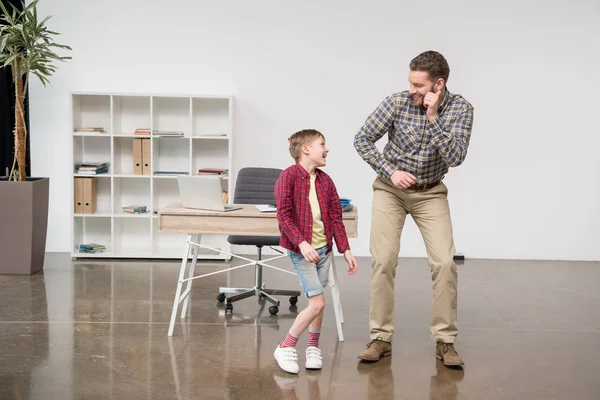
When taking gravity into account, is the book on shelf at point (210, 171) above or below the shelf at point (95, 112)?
below

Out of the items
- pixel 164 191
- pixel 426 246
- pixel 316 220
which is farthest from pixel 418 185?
pixel 164 191

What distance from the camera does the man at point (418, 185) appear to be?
3.63m

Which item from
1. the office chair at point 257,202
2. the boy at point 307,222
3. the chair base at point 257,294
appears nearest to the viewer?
the boy at point 307,222

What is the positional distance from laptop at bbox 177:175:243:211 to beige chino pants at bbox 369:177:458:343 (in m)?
0.94

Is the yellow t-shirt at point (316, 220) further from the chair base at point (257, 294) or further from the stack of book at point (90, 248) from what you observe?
the stack of book at point (90, 248)

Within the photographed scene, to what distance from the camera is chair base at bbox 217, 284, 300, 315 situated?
4.80m

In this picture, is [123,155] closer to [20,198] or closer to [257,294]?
[20,198]

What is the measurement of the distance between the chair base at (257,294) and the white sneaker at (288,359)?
45.0 inches

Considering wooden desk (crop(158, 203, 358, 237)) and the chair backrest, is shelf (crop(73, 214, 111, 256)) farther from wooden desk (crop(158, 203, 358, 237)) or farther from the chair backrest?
wooden desk (crop(158, 203, 358, 237))

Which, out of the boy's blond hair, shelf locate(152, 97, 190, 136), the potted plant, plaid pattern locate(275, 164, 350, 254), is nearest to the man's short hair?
the boy's blond hair

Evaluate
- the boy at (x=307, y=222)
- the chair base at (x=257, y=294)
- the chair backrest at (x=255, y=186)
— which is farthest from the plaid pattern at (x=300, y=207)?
the chair backrest at (x=255, y=186)

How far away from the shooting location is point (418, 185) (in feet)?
12.3

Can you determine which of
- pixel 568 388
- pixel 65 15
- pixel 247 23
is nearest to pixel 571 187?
pixel 247 23

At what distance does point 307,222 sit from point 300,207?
8 centimetres
